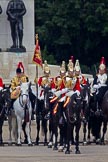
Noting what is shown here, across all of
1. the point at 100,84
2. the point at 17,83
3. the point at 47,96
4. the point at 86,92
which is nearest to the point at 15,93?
the point at 17,83

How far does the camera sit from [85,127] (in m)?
35.9

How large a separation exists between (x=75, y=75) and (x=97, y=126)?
4.27 m

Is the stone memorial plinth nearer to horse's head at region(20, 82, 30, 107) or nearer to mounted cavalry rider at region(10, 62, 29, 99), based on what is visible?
mounted cavalry rider at region(10, 62, 29, 99)

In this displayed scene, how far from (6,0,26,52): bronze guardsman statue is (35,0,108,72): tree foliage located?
1779 cm

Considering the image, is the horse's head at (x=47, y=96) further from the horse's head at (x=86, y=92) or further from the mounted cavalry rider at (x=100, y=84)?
the mounted cavalry rider at (x=100, y=84)

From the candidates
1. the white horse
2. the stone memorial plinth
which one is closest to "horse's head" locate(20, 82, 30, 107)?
the white horse

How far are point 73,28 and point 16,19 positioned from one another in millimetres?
20486

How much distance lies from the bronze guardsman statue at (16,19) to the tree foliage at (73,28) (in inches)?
700

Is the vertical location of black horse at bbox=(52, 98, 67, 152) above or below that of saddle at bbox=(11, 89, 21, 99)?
below

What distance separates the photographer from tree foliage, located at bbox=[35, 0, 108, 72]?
69.0 meters

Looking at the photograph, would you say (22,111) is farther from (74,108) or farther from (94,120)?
(74,108)

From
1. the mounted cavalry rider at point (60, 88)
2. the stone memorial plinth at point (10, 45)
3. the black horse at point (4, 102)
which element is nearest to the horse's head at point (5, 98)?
the black horse at point (4, 102)

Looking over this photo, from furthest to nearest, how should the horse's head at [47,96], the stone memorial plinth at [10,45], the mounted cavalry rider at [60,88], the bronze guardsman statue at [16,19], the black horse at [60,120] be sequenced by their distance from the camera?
the stone memorial plinth at [10,45] < the bronze guardsman statue at [16,19] < the horse's head at [47,96] < the black horse at [60,120] < the mounted cavalry rider at [60,88]

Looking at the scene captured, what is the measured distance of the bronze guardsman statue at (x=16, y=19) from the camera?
162 ft
